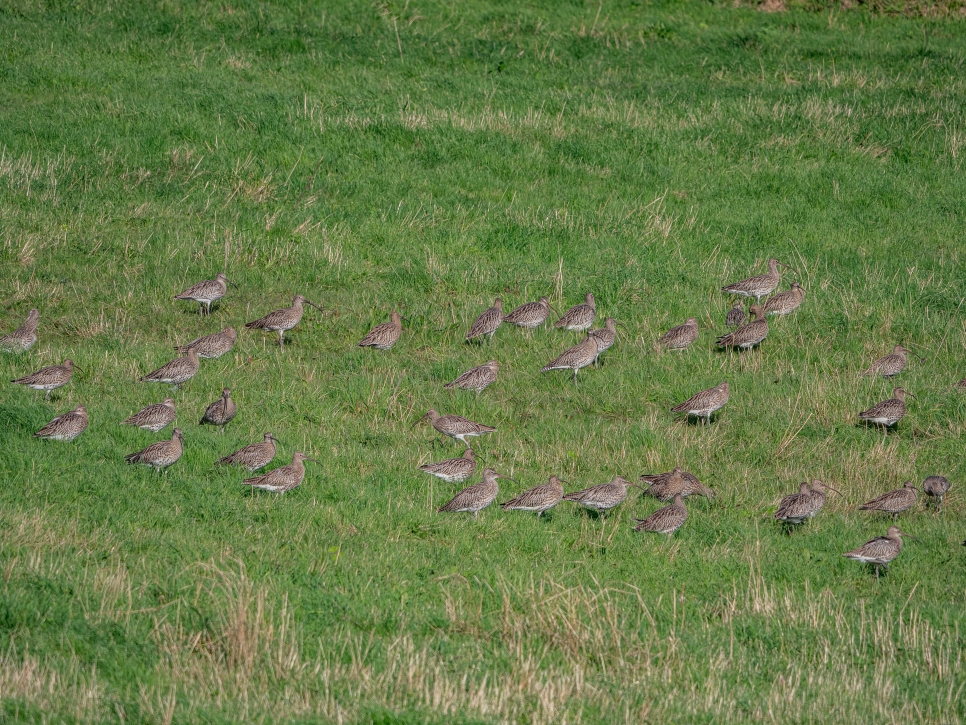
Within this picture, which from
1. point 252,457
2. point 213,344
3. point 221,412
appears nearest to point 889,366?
point 252,457

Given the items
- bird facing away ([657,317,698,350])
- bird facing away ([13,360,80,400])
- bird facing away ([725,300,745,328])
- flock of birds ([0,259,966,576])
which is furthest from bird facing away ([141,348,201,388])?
bird facing away ([725,300,745,328])

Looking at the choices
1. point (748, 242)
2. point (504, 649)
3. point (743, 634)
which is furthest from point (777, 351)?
point (504, 649)

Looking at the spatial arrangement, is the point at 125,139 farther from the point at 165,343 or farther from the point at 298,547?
the point at 298,547

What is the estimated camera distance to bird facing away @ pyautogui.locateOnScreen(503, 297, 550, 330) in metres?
16.0

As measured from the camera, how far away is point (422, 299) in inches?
667

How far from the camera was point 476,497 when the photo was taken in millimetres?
10930

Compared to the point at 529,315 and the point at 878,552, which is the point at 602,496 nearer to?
the point at 878,552

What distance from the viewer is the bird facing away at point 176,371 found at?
13406 mm

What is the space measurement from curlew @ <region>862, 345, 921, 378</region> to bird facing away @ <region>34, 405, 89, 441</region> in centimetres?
975

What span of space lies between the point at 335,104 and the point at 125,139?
15.5ft

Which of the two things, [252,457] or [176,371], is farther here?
[176,371]

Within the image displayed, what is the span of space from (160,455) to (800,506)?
6283mm

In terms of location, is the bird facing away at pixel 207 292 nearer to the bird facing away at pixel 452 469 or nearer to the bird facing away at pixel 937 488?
the bird facing away at pixel 452 469

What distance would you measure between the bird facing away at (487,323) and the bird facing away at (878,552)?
21.7 ft
